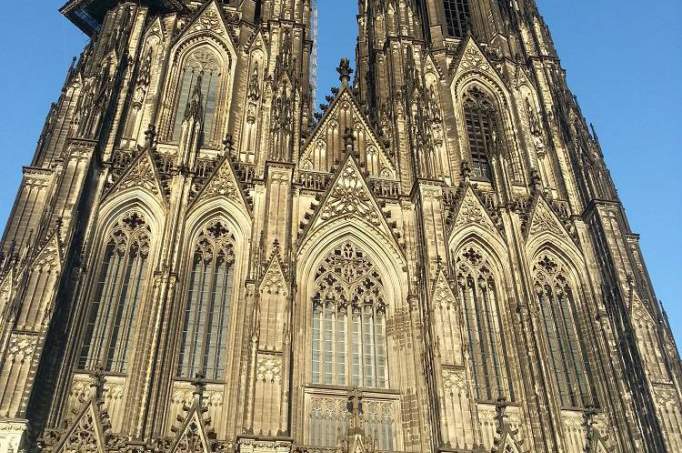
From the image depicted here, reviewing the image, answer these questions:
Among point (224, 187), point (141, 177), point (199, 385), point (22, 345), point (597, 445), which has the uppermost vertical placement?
point (141, 177)

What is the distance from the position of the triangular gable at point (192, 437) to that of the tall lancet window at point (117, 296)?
255 centimetres

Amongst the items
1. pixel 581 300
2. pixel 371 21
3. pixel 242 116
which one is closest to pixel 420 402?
pixel 581 300

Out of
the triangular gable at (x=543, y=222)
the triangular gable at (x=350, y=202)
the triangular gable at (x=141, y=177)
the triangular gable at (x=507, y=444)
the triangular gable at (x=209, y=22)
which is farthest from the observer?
the triangular gable at (x=209, y=22)

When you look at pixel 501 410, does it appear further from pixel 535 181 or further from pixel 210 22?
pixel 210 22

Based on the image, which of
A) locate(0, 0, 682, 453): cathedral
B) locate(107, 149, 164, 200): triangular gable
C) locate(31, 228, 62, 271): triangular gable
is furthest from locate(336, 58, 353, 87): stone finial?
locate(31, 228, 62, 271): triangular gable

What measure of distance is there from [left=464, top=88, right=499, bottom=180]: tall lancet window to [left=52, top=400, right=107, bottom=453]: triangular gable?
16116 millimetres

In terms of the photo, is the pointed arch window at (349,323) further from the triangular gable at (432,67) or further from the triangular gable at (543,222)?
the triangular gable at (432,67)

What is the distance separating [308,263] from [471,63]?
43.9ft

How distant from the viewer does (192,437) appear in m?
18.4

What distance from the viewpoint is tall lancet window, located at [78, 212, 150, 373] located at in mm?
19906

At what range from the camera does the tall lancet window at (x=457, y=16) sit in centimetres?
3319

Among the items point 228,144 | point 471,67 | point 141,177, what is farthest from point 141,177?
point 471,67

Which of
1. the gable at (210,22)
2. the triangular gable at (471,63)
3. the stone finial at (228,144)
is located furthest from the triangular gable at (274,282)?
the triangular gable at (471,63)

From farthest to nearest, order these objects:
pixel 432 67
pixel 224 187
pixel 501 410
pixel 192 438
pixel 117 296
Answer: pixel 432 67
pixel 224 187
pixel 117 296
pixel 501 410
pixel 192 438
